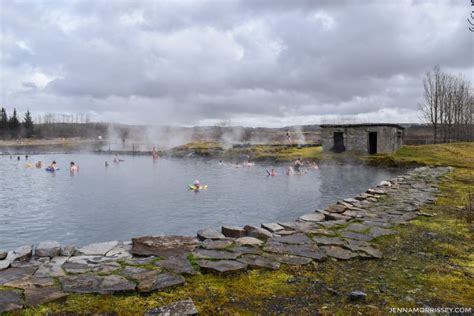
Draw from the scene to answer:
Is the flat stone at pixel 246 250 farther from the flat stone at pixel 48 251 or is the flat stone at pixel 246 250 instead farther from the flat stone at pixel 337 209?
the flat stone at pixel 337 209

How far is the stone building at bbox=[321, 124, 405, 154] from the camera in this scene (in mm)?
34219

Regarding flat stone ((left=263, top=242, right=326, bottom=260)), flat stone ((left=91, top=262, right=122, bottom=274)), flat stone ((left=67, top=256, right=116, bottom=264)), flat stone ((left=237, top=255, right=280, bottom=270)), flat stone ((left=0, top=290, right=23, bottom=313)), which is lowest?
flat stone ((left=263, top=242, right=326, bottom=260))

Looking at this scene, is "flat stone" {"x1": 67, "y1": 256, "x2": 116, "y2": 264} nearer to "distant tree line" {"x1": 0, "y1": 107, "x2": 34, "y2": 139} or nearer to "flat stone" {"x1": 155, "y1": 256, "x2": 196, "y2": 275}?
"flat stone" {"x1": 155, "y1": 256, "x2": 196, "y2": 275}

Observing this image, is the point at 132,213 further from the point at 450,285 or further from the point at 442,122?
the point at 442,122

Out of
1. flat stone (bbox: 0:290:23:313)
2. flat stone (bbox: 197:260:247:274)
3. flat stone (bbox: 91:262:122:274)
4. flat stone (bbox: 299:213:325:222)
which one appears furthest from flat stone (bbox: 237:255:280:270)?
flat stone (bbox: 299:213:325:222)

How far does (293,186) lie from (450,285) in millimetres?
17446

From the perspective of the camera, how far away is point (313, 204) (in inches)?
604

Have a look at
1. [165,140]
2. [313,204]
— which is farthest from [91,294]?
[165,140]

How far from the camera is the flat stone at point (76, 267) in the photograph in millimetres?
4398

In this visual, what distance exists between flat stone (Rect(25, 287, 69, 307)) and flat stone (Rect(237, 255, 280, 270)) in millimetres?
2144

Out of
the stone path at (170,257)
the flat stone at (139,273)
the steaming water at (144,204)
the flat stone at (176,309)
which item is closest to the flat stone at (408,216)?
the stone path at (170,257)

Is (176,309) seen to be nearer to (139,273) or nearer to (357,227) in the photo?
(139,273)

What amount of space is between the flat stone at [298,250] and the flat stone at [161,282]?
1.62 meters

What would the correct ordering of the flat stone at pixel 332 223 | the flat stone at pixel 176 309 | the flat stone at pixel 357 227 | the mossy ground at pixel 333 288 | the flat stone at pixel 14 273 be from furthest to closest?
the flat stone at pixel 332 223
the flat stone at pixel 357 227
the flat stone at pixel 14 273
the mossy ground at pixel 333 288
the flat stone at pixel 176 309
